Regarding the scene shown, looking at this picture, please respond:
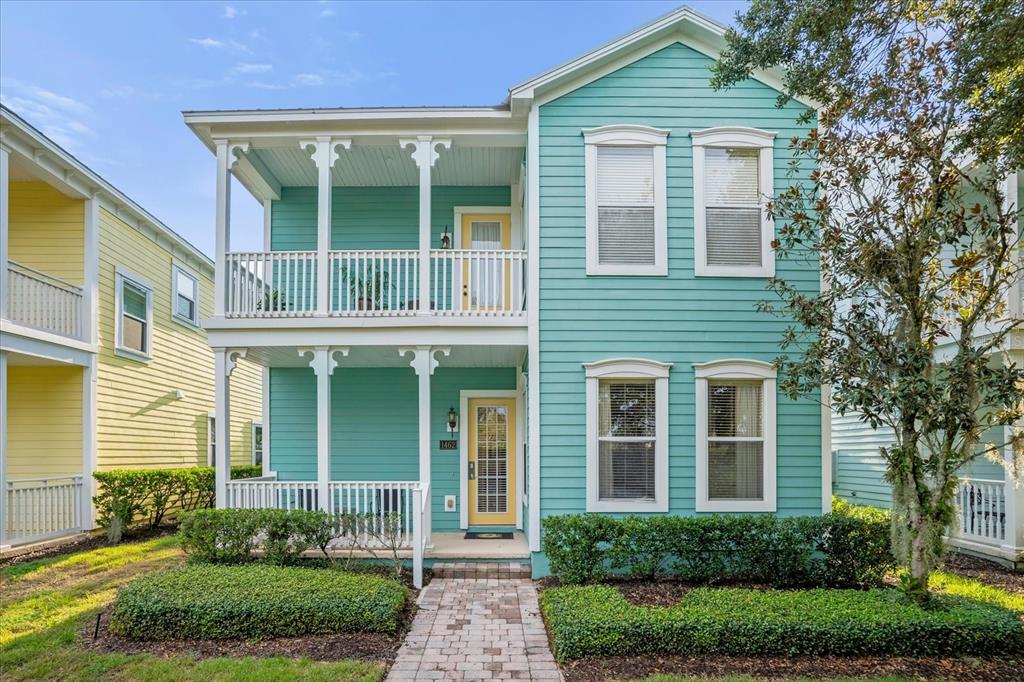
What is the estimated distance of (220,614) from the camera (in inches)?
234

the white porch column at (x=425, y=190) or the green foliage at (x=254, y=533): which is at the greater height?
the white porch column at (x=425, y=190)

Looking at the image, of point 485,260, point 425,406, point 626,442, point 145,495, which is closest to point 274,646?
point 425,406

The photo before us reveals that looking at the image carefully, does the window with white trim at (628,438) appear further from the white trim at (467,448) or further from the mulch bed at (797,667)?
the mulch bed at (797,667)

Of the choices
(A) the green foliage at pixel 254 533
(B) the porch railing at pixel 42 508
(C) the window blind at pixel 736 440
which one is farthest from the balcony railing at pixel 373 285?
(B) the porch railing at pixel 42 508

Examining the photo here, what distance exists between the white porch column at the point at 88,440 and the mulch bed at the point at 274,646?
5799 mm

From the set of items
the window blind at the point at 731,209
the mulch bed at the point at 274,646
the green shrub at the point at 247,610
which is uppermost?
the window blind at the point at 731,209

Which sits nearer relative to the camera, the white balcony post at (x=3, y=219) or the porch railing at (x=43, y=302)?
the white balcony post at (x=3, y=219)

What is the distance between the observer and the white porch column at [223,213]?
28.0 feet

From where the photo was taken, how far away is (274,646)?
18.7 feet

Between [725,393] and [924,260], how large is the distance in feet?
9.45

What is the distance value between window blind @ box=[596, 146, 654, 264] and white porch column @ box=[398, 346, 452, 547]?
2.69 metres

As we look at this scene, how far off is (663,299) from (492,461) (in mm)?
3930

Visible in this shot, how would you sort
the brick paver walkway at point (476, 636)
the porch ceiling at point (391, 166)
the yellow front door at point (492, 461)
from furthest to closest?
the yellow front door at point (492, 461) < the porch ceiling at point (391, 166) < the brick paver walkway at point (476, 636)

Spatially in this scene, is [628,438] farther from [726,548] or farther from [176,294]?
[176,294]
